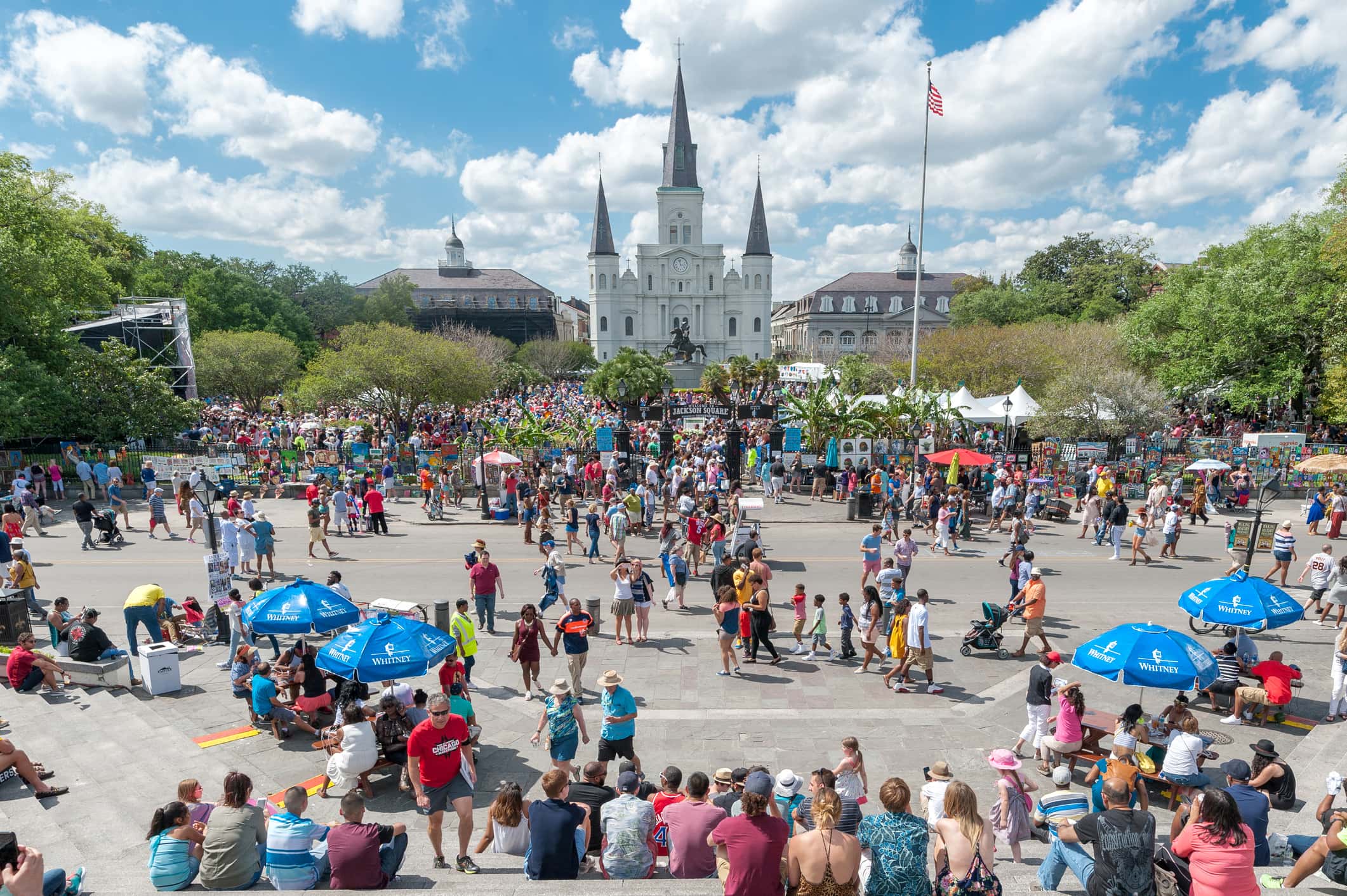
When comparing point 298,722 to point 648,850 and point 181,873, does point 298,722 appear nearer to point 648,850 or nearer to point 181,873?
point 181,873

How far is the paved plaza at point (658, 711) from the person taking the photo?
6867 mm

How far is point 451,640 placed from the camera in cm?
810

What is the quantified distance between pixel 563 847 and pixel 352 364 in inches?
1248

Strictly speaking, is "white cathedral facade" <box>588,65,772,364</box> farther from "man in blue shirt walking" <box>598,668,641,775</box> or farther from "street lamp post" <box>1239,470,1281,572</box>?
"man in blue shirt walking" <box>598,668,641,775</box>

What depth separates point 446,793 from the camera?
6.18m

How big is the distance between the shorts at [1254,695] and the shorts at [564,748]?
8.02m

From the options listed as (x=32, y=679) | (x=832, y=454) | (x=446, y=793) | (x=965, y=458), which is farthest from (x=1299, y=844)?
(x=832, y=454)

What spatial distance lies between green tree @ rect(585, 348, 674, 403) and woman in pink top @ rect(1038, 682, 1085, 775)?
38923 mm

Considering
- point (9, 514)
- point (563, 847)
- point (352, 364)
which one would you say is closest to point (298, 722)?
point (563, 847)

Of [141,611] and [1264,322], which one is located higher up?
[1264,322]

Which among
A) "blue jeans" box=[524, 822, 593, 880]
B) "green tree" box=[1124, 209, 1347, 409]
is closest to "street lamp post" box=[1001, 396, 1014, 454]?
"green tree" box=[1124, 209, 1347, 409]

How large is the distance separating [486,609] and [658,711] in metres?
3.91

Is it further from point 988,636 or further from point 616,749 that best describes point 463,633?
point 988,636

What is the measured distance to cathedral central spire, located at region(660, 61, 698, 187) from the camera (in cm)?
10094
